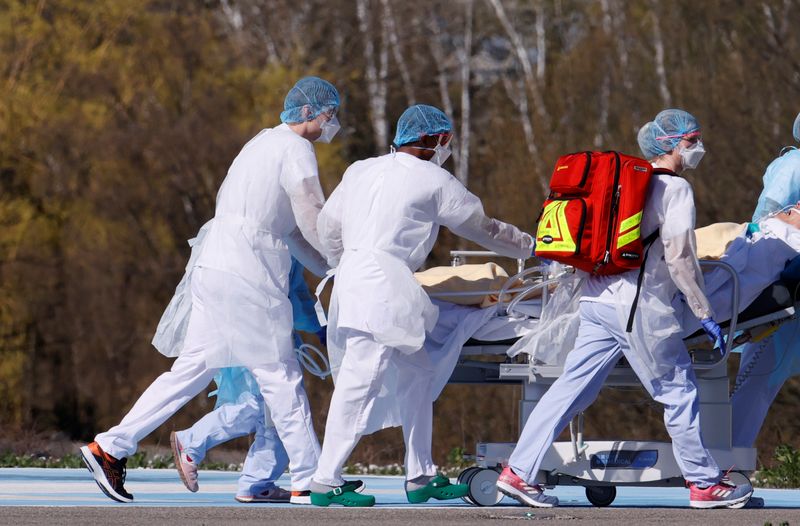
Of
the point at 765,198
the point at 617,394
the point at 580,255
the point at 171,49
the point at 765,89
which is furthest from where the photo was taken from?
the point at 171,49

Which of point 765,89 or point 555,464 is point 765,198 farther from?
point 765,89

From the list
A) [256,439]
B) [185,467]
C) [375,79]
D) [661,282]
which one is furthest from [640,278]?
[375,79]

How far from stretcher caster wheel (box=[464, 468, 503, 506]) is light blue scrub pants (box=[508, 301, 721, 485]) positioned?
31 cm

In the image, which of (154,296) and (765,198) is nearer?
(765,198)

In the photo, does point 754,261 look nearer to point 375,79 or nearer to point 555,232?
point 555,232

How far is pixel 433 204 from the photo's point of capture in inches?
314

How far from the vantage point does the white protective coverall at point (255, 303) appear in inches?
320

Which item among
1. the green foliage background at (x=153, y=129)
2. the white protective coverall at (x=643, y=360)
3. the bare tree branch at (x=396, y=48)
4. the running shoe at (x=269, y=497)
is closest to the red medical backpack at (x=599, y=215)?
the white protective coverall at (x=643, y=360)

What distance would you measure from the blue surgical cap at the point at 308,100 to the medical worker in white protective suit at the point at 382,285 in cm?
47

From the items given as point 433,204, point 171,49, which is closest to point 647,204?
point 433,204

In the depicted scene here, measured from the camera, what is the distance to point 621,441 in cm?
833

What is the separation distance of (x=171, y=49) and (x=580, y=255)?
24.6 metres

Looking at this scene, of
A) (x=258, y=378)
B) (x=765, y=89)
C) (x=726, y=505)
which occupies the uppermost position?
(x=765, y=89)

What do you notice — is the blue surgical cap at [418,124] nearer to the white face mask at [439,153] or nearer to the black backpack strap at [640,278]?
the white face mask at [439,153]
